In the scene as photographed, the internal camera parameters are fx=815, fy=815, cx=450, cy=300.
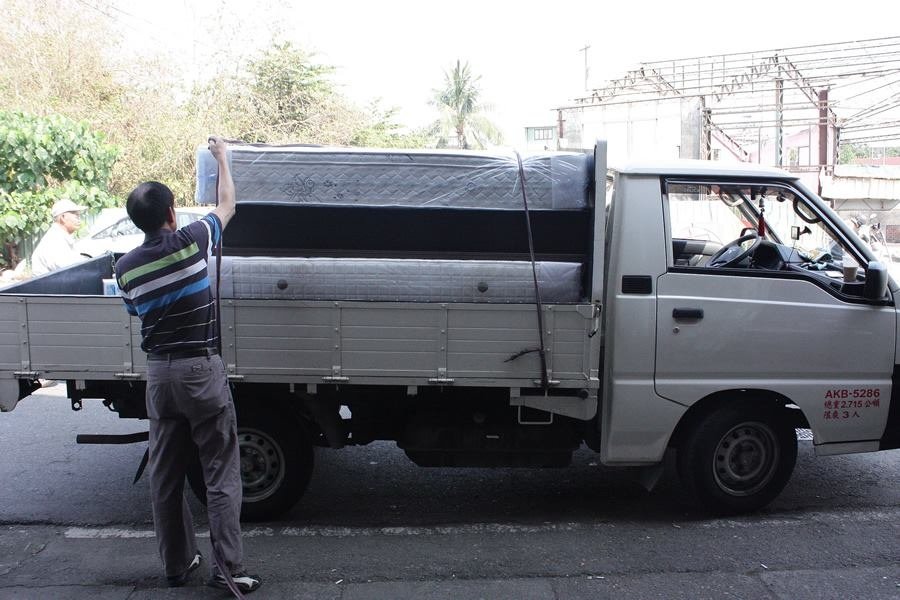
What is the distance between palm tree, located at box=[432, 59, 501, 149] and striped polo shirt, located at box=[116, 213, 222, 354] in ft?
161

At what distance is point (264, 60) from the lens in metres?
21.7

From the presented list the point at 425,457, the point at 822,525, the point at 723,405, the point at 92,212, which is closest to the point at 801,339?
the point at 723,405

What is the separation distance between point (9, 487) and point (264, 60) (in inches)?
712

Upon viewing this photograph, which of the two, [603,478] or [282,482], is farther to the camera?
[603,478]

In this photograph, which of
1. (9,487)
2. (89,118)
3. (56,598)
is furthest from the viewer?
(89,118)

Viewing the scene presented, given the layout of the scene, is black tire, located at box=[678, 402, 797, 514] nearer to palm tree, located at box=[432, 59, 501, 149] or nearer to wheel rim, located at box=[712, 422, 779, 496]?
wheel rim, located at box=[712, 422, 779, 496]

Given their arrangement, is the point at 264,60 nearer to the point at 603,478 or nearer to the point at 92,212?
the point at 92,212

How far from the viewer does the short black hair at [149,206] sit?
3605 mm

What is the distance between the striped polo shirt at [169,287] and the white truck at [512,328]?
580 millimetres

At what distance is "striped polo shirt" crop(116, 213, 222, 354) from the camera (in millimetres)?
3594

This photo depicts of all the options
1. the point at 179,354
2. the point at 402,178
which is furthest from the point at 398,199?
the point at 179,354

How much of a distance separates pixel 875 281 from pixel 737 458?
1239mm

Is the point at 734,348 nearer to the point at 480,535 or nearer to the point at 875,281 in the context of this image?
the point at 875,281

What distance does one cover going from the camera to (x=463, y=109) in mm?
56406
